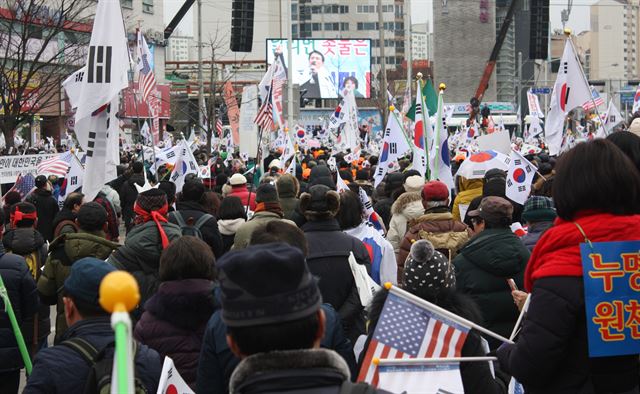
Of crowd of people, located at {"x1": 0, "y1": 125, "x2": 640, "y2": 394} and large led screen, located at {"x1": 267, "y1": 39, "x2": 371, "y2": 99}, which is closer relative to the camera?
crowd of people, located at {"x1": 0, "y1": 125, "x2": 640, "y2": 394}

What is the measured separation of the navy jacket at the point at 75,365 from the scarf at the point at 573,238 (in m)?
1.56

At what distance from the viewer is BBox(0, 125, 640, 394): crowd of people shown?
2.47 m

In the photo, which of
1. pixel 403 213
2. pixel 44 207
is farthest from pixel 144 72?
pixel 403 213

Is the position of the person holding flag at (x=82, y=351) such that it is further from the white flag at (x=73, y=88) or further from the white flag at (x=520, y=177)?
the white flag at (x=520, y=177)

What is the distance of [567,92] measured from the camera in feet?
38.5

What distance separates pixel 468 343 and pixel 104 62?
19.6 feet

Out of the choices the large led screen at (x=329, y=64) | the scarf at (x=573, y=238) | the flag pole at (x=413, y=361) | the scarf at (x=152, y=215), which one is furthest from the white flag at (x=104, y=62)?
the large led screen at (x=329, y=64)

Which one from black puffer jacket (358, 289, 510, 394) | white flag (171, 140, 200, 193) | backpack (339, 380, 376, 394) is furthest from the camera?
white flag (171, 140, 200, 193)

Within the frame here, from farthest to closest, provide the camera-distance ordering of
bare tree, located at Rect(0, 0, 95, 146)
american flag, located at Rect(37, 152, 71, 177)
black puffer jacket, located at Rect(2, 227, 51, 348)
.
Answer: bare tree, located at Rect(0, 0, 95, 146), american flag, located at Rect(37, 152, 71, 177), black puffer jacket, located at Rect(2, 227, 51, 348)

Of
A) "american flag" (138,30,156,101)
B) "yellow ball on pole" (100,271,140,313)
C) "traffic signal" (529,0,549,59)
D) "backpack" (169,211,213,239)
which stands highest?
"traffic signal" (529,0,549,59)

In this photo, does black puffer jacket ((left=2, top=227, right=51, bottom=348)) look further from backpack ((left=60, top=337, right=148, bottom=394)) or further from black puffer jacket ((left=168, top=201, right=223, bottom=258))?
backpack ((left=60, top=337, right=148, bottom=394))

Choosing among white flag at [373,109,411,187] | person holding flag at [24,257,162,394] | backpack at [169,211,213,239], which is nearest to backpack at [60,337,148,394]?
person holding flag at [24,257,162,394]

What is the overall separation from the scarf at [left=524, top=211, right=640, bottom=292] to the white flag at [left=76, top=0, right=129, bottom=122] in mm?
5992

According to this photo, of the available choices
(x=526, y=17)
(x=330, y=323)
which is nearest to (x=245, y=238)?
(x=330, y=323)
